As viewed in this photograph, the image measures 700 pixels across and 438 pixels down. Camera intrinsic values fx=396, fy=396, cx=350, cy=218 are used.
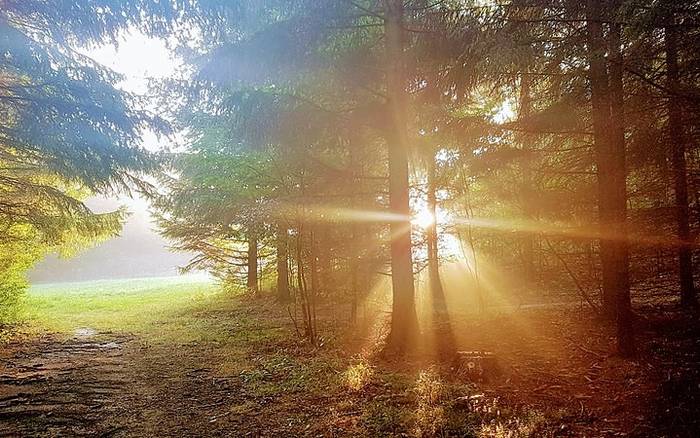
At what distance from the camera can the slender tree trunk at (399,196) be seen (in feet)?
26.6

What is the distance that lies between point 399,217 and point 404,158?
1258mm

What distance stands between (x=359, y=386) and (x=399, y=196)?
3.81m

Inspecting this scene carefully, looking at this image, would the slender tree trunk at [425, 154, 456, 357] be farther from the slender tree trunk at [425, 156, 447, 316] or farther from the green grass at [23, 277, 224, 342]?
the green grass at [23, 277, 224, 342]

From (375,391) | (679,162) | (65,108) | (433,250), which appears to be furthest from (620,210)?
(65,108)

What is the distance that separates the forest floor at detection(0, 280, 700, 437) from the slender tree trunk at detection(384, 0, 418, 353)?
0.91 metres

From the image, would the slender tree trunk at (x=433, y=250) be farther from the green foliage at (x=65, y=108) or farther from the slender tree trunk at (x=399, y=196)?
the green foliage at (x=65, y=108)

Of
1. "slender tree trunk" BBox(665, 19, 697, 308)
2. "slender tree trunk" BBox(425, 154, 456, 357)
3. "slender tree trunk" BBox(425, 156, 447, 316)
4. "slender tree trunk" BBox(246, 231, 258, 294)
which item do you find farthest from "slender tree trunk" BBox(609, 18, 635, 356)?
"slender tree trunk" BBox(246, 231, 258, 294)

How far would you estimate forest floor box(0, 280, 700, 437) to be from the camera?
4879mm

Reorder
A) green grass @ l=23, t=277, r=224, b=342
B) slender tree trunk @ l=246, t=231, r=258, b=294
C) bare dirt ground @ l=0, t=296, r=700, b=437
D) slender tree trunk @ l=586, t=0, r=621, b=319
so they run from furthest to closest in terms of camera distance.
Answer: slender tree trunk @ l=246, t=231, r=258, b=294 → green grass @ l=23, t=277, r=224, b=342 → slender tree trunk @ l=586, t=0, r=621, b=319 → bare dirt ground @ l=0, t=296, r=700, b=437

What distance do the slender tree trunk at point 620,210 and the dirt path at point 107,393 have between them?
6.37m

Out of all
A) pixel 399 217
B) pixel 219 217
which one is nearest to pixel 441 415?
pixel 399 217

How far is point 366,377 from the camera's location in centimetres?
686

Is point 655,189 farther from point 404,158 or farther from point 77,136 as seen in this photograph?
point 77,136

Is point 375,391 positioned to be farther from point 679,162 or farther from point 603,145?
point 679,162
